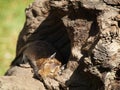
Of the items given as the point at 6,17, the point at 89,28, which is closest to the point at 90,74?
the point at 89,28

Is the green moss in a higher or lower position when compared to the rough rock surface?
lower

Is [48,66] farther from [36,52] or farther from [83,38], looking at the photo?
[83,38]

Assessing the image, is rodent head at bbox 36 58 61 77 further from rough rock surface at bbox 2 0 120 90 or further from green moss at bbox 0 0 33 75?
green moss at bbox 0 0 33 75

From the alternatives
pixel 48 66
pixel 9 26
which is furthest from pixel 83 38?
pixel 9 26

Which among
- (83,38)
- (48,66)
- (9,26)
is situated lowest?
(9,26)


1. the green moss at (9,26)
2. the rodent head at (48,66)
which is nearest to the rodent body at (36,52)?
the rodent head at (48,66)

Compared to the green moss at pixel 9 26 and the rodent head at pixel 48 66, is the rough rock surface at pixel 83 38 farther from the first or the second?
the green moss at pixel 9 26

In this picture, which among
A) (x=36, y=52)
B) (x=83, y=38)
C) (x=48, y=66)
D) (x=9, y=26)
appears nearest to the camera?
(x=83, y=38)

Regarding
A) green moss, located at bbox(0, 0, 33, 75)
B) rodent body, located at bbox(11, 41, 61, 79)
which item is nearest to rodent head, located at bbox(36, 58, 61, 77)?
rodent body, located at bbox(11, 41, 61, 79)

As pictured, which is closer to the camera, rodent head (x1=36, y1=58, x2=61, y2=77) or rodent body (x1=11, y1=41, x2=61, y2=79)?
rodent head (x1=36, y1=58, x2=61, y2=77)

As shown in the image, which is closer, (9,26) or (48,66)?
(48,66)
